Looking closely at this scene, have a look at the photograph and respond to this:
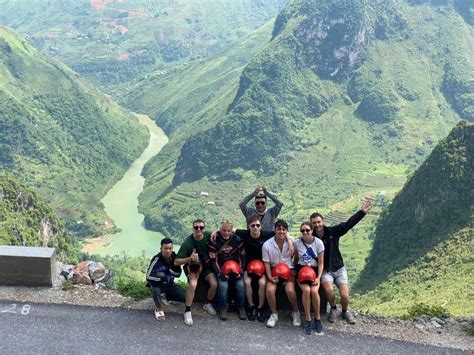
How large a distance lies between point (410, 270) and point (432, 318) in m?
45.5

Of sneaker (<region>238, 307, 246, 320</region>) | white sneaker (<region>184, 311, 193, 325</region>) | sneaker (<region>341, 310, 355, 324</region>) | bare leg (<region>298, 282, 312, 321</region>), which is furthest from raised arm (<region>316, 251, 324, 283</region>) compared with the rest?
white sneaker (<region>184, 311, 193, 325</region>)

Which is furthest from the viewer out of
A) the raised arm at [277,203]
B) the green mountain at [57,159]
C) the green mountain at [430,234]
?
the green mountain at [57,159]

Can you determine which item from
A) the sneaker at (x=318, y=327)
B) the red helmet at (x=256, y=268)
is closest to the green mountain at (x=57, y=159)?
the red helmet at (x=256, y=268)

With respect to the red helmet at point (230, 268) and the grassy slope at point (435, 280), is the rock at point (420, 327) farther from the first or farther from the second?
the grassy slope at point (435, 280)

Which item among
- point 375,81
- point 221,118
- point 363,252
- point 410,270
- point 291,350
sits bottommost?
point 363,252

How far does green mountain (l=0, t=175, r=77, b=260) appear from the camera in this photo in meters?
60.9

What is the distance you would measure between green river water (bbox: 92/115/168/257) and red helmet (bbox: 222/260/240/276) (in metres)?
107

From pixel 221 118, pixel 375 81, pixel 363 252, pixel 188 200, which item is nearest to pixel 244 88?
pixel 221 118

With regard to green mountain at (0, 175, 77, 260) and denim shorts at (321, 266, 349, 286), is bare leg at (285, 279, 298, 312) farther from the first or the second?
green mountain at (0, 175, 77, 260)

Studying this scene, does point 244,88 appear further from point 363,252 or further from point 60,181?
point 363,252

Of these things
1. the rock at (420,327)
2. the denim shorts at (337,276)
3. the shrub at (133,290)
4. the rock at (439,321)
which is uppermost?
the denim shorts at (337,276)

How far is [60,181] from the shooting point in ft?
535

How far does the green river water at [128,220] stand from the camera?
12100 cm

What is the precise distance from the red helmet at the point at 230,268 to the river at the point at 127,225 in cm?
10658
